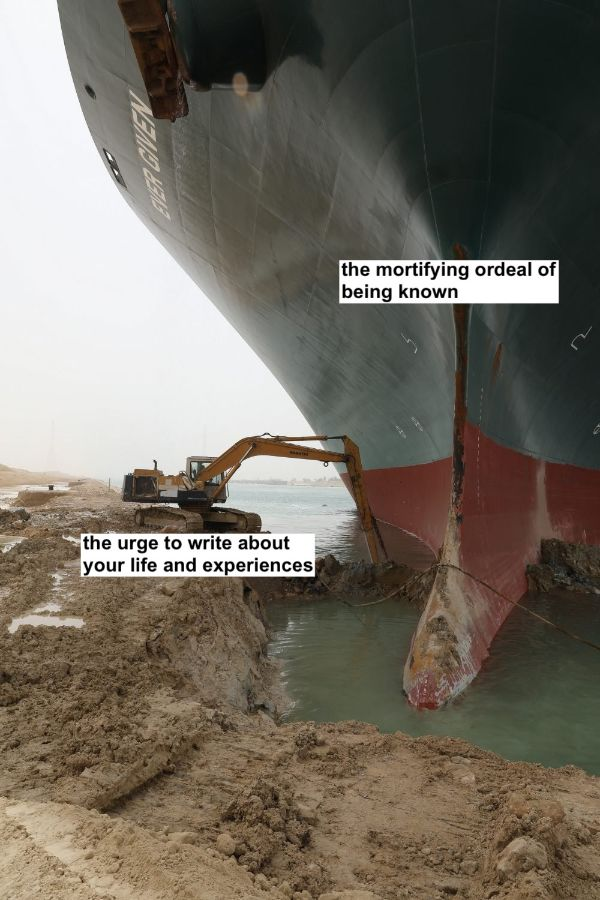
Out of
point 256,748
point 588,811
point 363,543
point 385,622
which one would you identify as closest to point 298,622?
point 385,622

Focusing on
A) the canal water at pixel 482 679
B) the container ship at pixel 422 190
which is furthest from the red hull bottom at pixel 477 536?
the canal water at pixel 482 679

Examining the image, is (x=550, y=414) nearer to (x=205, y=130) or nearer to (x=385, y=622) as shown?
(x=385, y=622)

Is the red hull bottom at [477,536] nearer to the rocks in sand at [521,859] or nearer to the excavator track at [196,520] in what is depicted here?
the rocks in sand at [521,859]

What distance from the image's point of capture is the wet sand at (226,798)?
1.75 m

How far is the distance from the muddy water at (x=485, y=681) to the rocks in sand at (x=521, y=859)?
2.01 meters

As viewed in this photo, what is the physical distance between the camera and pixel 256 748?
307 cm

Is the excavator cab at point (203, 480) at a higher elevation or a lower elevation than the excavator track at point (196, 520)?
higher

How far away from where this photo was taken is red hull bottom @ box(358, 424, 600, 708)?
4656 millimetres

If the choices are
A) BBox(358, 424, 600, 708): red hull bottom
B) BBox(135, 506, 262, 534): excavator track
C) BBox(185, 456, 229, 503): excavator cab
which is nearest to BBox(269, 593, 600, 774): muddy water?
BBox(358, 424, 600, 708): red hull bottom
